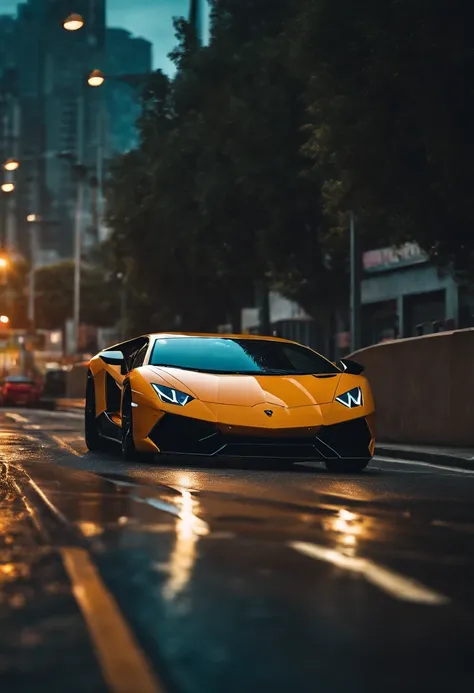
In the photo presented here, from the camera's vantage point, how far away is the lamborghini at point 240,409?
14.7 m

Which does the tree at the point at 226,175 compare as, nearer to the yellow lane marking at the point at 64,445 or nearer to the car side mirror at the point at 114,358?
the yellow lane marking at the point at 64,445

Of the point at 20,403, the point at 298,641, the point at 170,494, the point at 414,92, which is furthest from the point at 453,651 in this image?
the point at 20,403

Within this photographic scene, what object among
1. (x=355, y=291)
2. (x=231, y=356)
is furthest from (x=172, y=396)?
(x=355, y=291)

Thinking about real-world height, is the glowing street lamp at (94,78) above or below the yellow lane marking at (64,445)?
above

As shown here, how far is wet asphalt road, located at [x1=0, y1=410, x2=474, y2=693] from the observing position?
17.4ft

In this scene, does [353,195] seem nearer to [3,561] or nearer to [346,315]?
[3,561]

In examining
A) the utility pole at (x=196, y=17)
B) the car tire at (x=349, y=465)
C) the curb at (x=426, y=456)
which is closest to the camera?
the car tire at (x=349, y=465)

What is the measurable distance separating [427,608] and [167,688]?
1.88 m

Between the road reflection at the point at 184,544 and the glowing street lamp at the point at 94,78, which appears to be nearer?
the road reflection at the point at 184,544

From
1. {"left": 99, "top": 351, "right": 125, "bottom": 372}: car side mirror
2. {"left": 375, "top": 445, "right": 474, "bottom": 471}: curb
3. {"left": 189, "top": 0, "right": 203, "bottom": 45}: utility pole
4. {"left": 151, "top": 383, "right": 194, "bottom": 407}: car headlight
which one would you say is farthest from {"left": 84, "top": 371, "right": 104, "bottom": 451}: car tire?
{"left": 189, "top": 0, "right": 203, "bottom": 45}: utility pole

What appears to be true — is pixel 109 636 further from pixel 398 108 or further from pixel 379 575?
pixel 398 108

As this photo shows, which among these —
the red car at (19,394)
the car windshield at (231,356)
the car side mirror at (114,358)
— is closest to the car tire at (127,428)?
the car windshield at (231,356)

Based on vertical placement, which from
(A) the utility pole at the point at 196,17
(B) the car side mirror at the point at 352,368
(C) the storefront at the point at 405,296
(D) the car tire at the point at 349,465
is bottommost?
(D) the car tire at the point at 349,465

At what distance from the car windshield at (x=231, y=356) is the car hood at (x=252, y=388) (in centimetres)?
29
